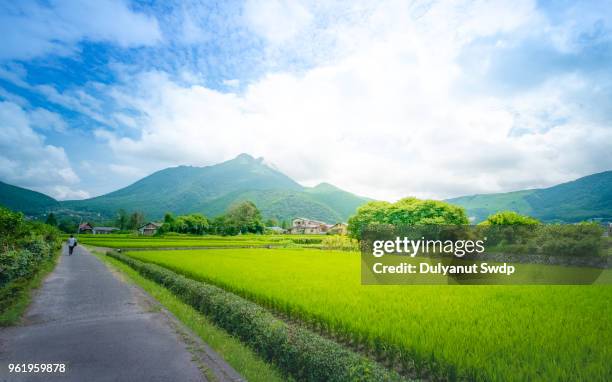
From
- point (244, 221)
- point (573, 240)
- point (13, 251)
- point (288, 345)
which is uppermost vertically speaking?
point (244, 221)

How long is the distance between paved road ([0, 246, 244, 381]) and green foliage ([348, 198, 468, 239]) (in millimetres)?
48886

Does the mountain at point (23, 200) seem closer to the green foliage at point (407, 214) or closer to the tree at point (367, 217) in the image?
the tree at point (367, 217)

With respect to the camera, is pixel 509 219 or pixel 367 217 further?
→ pixel 367 217

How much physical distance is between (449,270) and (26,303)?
17.2 metres

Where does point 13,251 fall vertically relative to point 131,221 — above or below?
below

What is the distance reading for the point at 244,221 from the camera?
321 ft

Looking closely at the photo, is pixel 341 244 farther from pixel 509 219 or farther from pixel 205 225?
pixel 205 225

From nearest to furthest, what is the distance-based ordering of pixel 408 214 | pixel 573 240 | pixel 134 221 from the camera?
pixel 573 240 < pixel 408 214 < pixel 134 221

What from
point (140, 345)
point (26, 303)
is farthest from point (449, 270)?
point (26, 303)

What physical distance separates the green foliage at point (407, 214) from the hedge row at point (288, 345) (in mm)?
47726

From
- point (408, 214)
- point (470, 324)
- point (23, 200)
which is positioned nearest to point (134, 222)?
point (408, 214)

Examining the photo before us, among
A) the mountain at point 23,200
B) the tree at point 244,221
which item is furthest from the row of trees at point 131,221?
the mountain at point 23,200

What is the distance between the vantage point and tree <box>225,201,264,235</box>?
3542 inches

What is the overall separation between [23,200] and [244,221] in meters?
168
